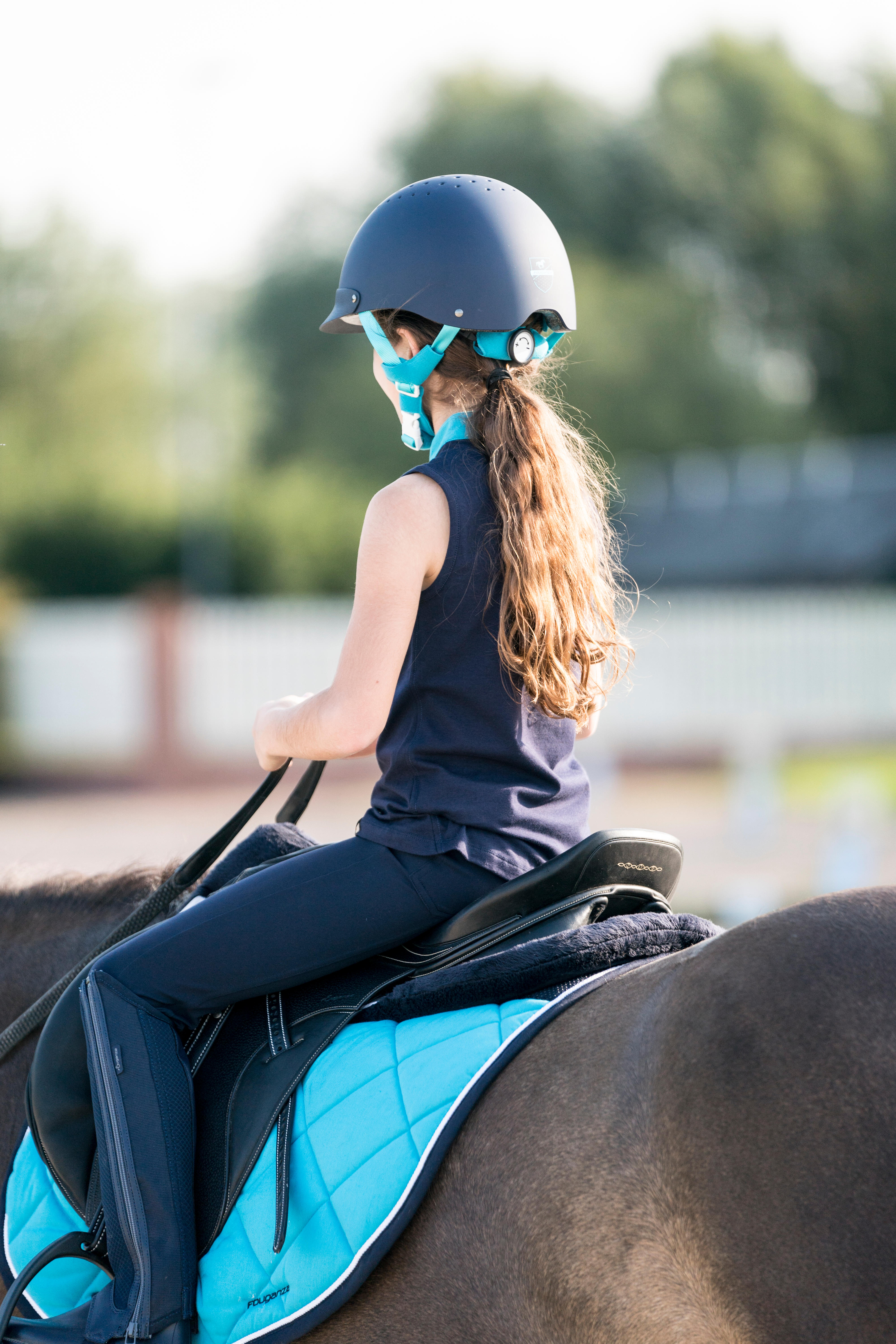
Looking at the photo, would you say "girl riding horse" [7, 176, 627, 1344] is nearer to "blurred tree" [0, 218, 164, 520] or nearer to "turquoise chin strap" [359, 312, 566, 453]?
"turquoise chin strap" [359, 312, 566, 453]

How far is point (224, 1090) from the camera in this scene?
2.10 meters

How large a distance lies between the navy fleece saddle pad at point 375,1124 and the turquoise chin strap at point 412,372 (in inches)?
36.1

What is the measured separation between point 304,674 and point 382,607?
15.0m

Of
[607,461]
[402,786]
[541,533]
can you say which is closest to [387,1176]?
[402,786]

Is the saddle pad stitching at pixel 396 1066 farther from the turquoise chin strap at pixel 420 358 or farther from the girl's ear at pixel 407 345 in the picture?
the girl's ear at pixel 407 345

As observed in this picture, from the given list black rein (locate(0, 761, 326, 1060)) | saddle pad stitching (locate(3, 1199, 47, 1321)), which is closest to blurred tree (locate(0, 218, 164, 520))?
black rein (locate(0, 761, 326, 1060))

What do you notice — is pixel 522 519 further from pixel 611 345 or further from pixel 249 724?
pixel 611 345

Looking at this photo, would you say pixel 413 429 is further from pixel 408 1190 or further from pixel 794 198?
pixel 794 198

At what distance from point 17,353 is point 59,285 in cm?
252

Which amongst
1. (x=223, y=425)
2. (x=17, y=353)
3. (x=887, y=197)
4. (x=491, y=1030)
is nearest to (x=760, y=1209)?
(x=491, y=1030)

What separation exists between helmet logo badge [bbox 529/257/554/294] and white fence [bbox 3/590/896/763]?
44.0 ft

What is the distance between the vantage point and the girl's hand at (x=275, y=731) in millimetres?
2152

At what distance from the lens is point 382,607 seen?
2.01 metres

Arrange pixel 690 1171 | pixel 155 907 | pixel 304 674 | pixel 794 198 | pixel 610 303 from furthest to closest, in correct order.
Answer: pixel 794 198
pixel 610 303
pixel 304 674
pixel 155 907
pixel 690 1171
